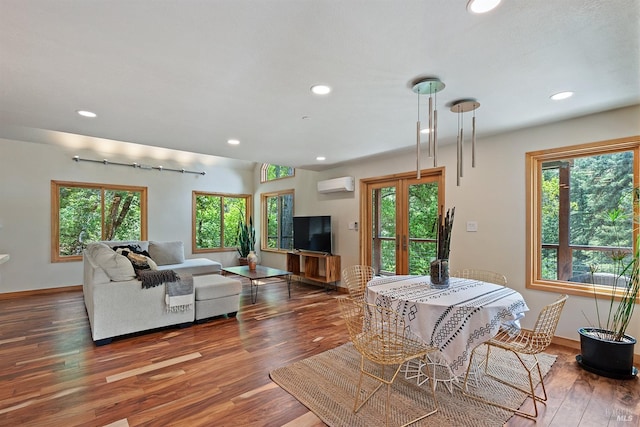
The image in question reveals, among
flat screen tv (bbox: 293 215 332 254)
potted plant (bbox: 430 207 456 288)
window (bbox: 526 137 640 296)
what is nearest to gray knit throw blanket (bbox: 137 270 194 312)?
flat screen tv (bbox: 293 215 332 254)

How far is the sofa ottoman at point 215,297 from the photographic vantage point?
3830mm

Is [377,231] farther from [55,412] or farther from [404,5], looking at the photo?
[55,412]

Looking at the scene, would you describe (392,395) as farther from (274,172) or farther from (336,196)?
(274,172)

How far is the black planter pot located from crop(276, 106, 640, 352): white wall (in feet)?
1.60

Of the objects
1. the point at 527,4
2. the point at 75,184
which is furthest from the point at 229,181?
the point at 527,4

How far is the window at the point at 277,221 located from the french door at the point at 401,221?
234 centimetres

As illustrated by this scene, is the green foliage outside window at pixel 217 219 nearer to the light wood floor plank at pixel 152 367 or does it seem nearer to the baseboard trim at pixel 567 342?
the light wood floor plank at pixel 152 367

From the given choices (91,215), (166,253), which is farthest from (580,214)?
(91,215)

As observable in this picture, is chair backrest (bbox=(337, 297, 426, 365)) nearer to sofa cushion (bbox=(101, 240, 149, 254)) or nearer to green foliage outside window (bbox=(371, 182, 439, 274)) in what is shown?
green foliage outside window (bbox=(371, 182, 439, 274))

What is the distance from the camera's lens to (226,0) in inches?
57.4

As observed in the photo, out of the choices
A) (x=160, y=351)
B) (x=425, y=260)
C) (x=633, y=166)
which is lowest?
(x=160, y=351)

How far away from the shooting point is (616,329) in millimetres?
2801

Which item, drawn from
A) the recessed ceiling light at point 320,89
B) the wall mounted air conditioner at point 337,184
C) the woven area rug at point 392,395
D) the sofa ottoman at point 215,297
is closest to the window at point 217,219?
the wall mounted air conditioner at point 337,184

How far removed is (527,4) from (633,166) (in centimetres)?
245
